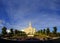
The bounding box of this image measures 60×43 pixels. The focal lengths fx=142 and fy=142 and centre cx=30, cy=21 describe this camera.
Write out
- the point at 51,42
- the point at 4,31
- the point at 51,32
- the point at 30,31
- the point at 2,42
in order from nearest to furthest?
the point at 2,42, the point at 51,42, the point at 4,31, the point at 51,32, the point at 30,31

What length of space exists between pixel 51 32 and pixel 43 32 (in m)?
5.58

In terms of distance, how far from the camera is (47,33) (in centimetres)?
8250

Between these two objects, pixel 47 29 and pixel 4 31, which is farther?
pixel 47 29

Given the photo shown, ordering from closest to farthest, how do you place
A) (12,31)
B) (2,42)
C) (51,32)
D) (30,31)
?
(2,42) < (12,31) < (51,32) < (30,31)

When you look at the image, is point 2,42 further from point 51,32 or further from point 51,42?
point 51,32

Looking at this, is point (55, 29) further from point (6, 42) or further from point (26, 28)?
point (6, 42)

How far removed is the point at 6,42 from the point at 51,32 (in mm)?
68819

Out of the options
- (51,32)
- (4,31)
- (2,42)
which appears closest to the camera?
(2,42)

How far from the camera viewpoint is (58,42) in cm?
3294

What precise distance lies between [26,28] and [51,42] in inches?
3354

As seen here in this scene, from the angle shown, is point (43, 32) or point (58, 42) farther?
point (43, 32)

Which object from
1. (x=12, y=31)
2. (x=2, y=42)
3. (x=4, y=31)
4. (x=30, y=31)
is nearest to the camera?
(x=2, y=42)

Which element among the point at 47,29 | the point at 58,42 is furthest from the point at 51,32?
the point at 58,42

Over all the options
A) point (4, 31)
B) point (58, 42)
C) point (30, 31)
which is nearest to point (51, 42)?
point (58, 42)
